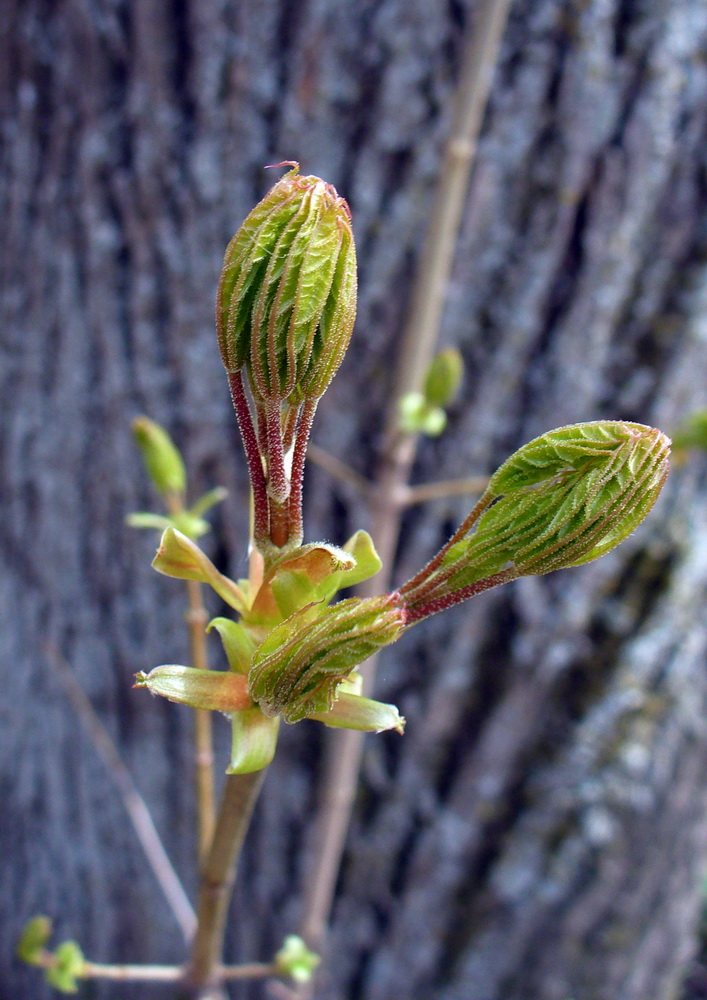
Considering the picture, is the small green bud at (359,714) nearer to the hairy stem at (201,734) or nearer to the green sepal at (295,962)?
the hairy stem at (201,734)

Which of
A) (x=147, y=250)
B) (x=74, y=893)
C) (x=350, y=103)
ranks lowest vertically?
(x=74, y=893)

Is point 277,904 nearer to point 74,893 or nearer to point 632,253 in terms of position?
point 74,893

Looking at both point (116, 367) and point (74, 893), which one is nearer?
point (116, 367)

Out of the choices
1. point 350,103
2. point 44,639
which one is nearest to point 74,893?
point 44,639

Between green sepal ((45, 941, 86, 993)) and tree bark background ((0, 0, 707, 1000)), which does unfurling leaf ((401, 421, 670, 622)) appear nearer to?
green sepal ((45, 941, 86, 993))

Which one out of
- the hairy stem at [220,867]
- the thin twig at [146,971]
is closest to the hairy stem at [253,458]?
the hairy stem at [220,867]

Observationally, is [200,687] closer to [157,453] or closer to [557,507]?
[557,507]
